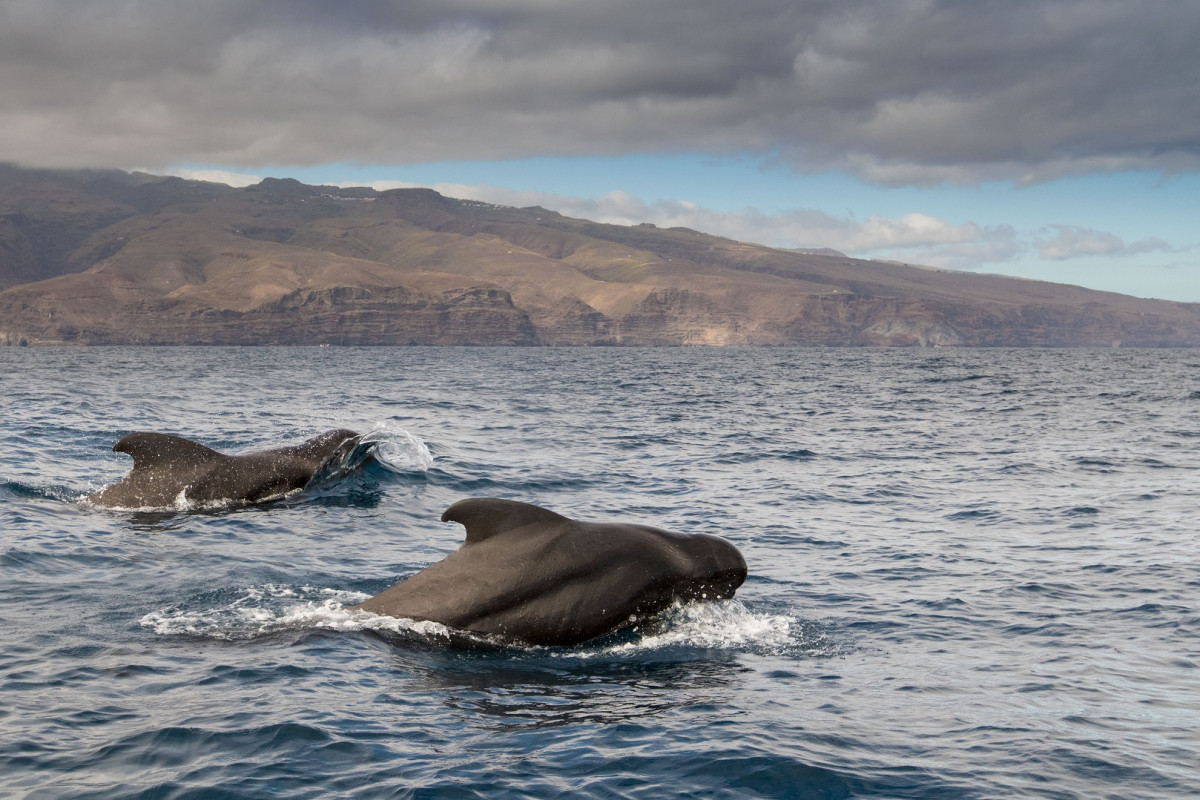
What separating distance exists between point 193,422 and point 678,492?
21.4 metres

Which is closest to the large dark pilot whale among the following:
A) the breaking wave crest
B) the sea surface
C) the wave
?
the wave

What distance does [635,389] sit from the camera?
218 ft

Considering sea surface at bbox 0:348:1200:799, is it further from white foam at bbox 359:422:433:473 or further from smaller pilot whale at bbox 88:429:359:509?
smaller pilot whale at bbox 88:429:359:509

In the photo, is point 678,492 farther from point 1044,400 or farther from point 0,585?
point 1044,400

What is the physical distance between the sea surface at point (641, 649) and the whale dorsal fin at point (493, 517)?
131 cm

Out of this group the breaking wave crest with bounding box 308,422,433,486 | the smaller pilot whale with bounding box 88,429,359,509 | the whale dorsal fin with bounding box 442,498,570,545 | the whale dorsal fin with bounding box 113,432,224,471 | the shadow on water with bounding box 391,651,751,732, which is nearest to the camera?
the shadow on water with bounding box 391,651,751,732

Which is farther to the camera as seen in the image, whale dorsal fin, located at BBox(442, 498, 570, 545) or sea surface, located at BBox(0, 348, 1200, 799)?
whale dorsal fin, located at BBox(442, 498, 570, 545)

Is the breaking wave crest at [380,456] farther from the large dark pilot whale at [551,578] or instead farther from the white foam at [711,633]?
the white foam at [711,633]

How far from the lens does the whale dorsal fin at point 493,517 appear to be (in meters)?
11.7

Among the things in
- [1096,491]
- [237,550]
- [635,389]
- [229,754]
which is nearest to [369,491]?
[237,550]

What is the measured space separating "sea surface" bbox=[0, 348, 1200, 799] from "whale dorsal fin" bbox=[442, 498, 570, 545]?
1.31m

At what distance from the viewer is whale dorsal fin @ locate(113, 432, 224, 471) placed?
18375 millimetres

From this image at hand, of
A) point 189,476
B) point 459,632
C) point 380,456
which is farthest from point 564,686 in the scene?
point 380,456

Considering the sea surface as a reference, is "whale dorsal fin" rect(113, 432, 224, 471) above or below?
above
